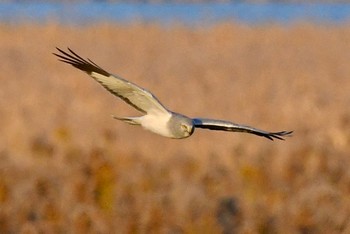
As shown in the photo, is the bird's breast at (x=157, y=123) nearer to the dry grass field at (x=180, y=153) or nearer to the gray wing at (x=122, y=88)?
the gray wing at (x=122, y=88)

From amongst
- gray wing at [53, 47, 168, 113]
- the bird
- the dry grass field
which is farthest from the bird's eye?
the dry grass field

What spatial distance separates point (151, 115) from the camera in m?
3.89

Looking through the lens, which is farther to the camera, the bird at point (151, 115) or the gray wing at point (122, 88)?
the gray wing at point (122, 88)

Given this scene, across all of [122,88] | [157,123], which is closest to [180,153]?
[122,88]

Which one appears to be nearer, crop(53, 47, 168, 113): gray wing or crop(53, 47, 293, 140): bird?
crop(53, 47, 293, 140): bird

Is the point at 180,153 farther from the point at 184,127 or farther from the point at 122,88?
the point at 184,127

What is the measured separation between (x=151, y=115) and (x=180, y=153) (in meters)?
4.11

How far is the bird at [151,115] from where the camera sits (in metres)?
3.76

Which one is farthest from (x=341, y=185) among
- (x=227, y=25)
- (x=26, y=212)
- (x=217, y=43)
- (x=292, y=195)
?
(x=227, y=25)

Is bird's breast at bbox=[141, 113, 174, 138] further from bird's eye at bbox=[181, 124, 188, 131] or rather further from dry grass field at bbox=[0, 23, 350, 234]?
dry grass field at bbox=[0, 23, 350, 234]

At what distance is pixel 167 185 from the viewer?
23.2ft

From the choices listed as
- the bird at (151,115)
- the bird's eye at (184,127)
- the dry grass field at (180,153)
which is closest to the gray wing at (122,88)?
the bird at (151,115)

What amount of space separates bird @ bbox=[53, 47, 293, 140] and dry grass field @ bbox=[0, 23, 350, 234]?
2108mm

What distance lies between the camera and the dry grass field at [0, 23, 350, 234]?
6.39m
